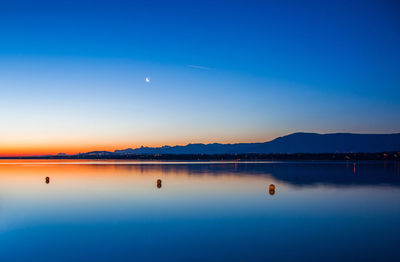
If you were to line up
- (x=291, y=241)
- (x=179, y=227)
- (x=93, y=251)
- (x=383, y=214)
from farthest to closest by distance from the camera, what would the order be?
1. (x=383, y=214)
2. (x=179, y=227)
3. (x=291, y=241)
4. (x=93, y=251)

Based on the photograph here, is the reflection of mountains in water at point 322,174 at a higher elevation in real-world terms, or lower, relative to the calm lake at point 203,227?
lower

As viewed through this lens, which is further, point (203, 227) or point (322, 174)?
point (322, 174)

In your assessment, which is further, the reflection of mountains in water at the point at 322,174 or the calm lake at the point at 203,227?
the reflection of mountains in water at the point at 322,174

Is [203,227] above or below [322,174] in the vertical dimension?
above

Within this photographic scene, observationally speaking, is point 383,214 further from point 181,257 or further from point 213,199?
point 181,257

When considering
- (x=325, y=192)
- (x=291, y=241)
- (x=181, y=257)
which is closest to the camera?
(x=181, y=257)

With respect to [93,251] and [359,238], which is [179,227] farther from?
[359,238]

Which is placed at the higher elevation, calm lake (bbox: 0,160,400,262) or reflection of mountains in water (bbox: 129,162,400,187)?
calm lake (bbox: 0,160,400,262)

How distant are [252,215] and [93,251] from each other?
934 centimetres

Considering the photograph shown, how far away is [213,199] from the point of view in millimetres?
24734

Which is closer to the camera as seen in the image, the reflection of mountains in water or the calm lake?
the calm lake

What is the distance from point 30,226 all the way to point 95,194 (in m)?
12.0

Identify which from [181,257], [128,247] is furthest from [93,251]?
[181,257]

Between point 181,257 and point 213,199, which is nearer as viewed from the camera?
point 181,257
